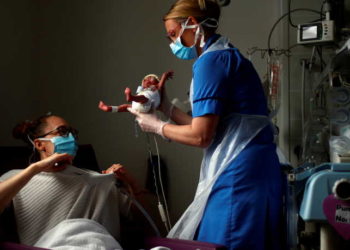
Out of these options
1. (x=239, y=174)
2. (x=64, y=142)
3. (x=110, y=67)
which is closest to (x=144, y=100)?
(x=64, y=142)

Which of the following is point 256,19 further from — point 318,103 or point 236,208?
point 236,208

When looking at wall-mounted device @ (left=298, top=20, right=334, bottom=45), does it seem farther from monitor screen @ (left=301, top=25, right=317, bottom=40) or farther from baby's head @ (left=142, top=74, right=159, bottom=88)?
baby's head @ (left=142, top=74, right=159, bottom=88)

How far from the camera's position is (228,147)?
1521 millimetres

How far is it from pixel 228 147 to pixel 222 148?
2cm

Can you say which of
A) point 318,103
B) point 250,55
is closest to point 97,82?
point 250,55

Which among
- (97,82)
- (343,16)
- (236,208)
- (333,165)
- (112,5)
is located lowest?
(236,208)

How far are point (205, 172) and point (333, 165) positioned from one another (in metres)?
0.47

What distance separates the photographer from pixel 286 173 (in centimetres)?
163

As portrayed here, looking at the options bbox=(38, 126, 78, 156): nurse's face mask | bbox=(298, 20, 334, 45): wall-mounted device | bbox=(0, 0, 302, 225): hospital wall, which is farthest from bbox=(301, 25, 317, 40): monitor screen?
bbox=(38, 126, 78, 156): nurse's face mask

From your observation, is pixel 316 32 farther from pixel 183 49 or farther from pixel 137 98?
pixel 137 98

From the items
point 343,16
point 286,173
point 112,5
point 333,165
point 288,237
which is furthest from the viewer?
point 112,5

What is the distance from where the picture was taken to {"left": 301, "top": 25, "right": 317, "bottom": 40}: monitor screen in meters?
2.25

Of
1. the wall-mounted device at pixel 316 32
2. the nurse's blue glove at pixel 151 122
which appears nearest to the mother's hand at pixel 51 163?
the nurse's blue glove at pixel 151 122

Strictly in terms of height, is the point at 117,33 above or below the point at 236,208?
above
